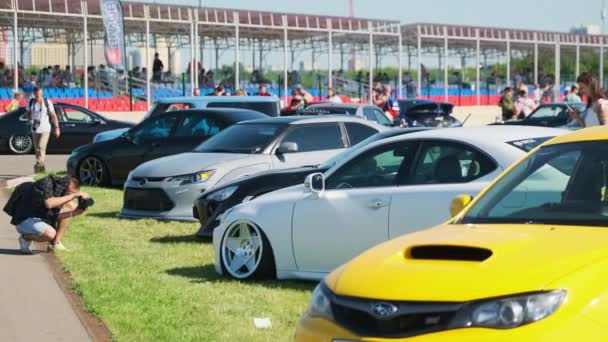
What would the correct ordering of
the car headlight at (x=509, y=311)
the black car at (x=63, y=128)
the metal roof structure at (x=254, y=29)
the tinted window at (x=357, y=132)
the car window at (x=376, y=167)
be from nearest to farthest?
the car headlight at (x=509, y=311) < the car window at (x=376, y=167) < the tinted window at (x=357, y=132) < the black car at (x=63, y=128) < the metal roof structure at (x=254, y=29)

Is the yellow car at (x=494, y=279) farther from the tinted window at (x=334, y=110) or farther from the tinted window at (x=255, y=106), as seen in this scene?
the tinted window at (x=334, y=110)

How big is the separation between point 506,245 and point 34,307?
16.2ft

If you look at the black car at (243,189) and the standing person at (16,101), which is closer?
the black car at (243,189)

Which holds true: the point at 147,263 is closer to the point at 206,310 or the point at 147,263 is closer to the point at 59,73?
the point at 206,310

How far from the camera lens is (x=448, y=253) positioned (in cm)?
538

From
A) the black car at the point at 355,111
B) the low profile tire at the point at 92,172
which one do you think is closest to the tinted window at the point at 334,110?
the black car at the point at 355,111

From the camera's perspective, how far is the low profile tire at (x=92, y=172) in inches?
761

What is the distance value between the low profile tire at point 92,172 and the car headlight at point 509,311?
49.2ft

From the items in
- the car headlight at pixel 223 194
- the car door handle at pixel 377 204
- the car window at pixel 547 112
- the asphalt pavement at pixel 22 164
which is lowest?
the asphalt pavement at pixel 22 164

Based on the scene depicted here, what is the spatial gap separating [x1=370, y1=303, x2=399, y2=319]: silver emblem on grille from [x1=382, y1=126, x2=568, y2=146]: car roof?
14.5ft

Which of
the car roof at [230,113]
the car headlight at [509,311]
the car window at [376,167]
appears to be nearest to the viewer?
Result: the car headlight at [509,311]

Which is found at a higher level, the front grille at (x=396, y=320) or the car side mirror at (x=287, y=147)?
the car side mirror at (x=287, y=147)

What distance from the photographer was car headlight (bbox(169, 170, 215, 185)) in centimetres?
1407

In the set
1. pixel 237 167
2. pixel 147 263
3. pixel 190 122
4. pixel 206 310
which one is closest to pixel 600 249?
pixel 206 310
